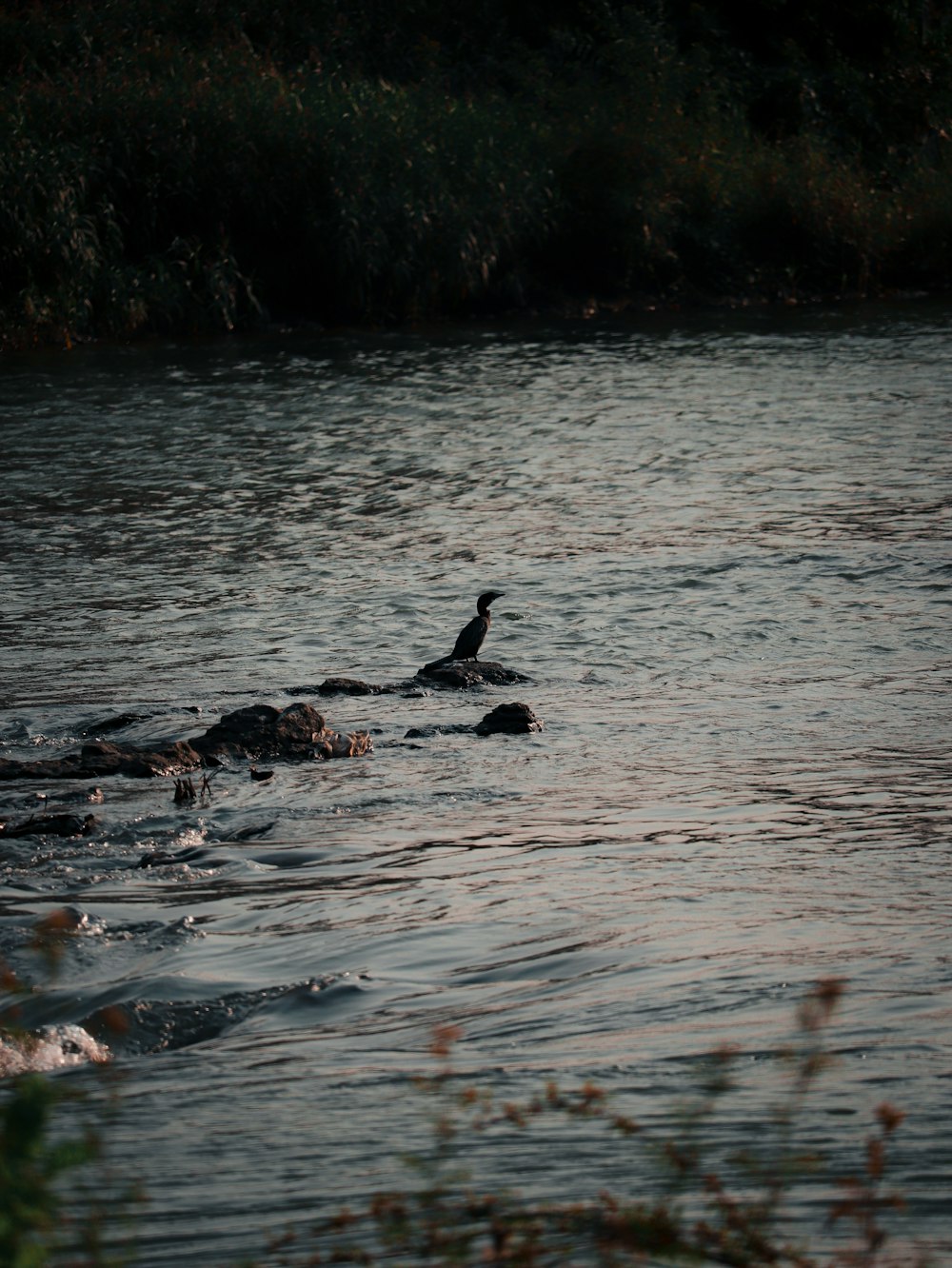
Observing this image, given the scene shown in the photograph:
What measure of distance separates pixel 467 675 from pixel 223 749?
1.62m

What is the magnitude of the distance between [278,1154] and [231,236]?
836 inches

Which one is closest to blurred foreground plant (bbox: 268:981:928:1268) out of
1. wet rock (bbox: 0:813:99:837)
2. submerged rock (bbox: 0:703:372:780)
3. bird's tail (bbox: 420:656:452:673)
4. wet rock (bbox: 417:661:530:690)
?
wet rock (bbox: 0:813:99:837)

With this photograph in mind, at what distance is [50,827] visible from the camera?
5676mm

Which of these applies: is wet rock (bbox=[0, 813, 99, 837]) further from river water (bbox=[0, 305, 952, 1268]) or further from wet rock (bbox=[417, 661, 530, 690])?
wet rock (bbox=[417, 661, 530, 690])

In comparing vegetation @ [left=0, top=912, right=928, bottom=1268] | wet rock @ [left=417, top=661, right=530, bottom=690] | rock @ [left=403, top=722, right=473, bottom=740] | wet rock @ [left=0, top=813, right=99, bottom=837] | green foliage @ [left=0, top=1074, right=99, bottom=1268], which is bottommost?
wet rock @ [left=417, top=661, right=530, bottom=690]

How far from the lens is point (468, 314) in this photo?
2481 centimetres

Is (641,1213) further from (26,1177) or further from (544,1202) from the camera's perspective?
(26,1177)

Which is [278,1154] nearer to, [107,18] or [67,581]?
[67,581]

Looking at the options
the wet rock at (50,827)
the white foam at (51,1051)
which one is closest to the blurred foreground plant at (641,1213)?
the white foam at (51,1051)

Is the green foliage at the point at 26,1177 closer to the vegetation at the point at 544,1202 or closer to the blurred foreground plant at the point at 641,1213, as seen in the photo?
the vegetation at the point at 544,1202

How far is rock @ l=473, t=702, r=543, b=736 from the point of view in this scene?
6965 mm

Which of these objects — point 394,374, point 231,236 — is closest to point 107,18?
point 231,236

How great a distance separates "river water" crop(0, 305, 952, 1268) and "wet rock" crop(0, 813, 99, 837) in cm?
Answer: 7

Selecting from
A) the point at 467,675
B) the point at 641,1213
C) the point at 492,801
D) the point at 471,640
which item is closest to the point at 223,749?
the point at 492,801
